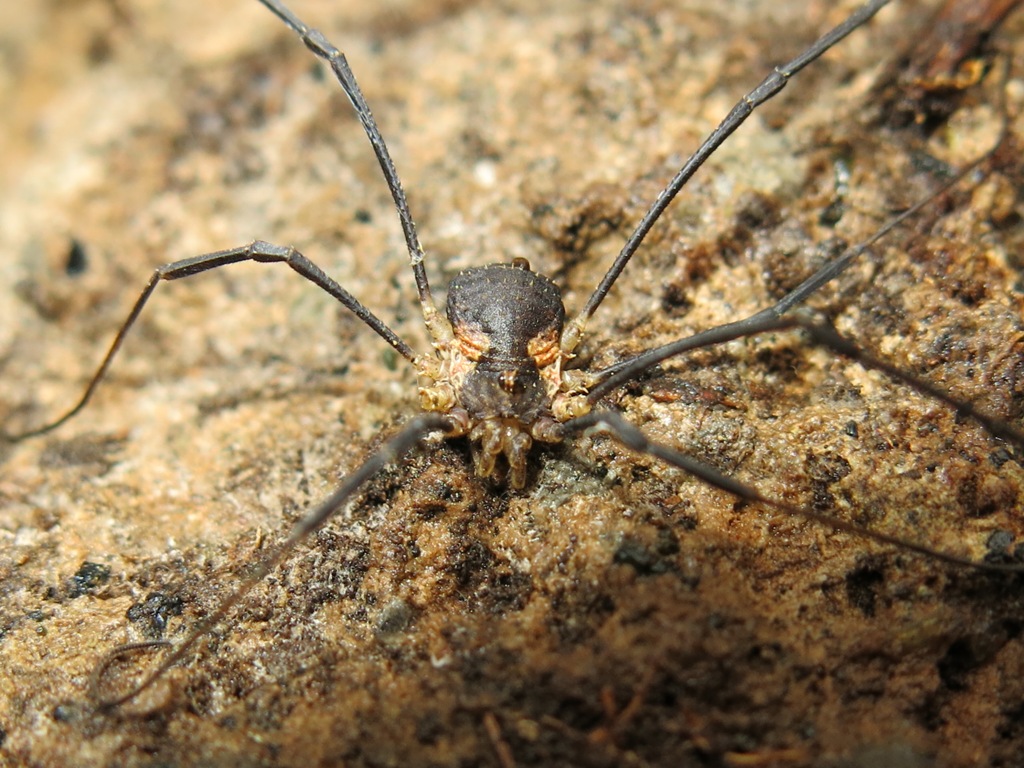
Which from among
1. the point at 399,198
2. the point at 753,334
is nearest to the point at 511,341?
the point at 399,198

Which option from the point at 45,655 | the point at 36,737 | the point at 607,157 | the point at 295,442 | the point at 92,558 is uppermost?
the point at 607,157

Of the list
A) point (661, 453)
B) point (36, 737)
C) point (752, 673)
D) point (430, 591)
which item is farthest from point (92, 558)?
point (752, 673)

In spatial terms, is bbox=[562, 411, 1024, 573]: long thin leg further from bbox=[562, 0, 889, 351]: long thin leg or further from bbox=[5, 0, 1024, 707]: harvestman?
bbox=[562, 0, 889, 351]: long thin leg

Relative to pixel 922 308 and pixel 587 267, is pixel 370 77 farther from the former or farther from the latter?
pixel 922 308

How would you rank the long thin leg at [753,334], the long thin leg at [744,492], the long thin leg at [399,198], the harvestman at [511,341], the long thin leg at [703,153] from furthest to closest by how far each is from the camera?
the long thin leg at [399,198] → the long thin leg at [703,153] → the harvestman at [511,341] → the long thin leg at [753,334] → the long thin leg at [744,492]

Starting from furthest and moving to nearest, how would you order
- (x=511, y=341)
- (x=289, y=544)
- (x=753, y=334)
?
(x=511, y=341) → (x=753, y=334) → (x=289, y=544)

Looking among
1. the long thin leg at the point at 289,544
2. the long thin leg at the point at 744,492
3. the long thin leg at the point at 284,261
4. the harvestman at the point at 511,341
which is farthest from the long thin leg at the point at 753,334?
the long thin leg at the point at 284,261

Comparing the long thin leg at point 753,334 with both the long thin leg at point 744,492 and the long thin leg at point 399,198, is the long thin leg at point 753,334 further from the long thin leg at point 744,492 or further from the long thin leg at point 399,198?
the long thin leg at point 399,198

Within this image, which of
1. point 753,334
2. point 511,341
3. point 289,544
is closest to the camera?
point 289,544

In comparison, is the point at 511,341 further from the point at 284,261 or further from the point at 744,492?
the point at 744,492
